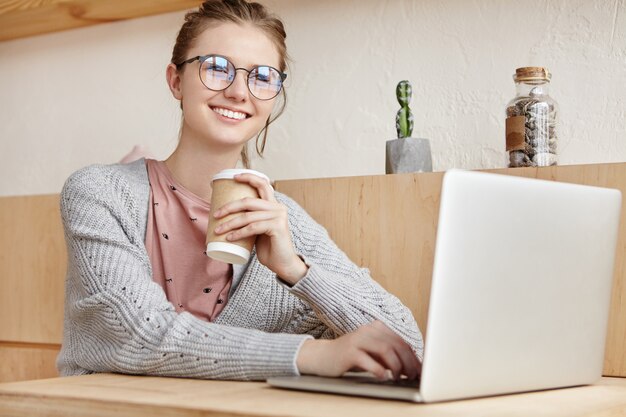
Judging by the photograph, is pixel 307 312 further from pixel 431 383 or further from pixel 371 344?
pixel 431 383

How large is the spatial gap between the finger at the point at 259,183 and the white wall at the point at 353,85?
0.81 metres

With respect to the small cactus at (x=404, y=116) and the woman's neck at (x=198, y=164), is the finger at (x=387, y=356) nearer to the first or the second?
the woman's neck at (x=198, y=164)

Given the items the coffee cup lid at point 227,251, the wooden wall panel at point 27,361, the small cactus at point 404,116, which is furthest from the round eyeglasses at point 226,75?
the wooden wall panel at point 27,361

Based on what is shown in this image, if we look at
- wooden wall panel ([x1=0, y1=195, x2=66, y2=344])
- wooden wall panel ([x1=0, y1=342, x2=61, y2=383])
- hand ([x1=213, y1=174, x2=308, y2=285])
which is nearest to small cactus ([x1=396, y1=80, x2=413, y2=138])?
hand ([x1=213, y1=174, x2=308, y2=285])

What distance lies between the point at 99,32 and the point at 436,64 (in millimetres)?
1116

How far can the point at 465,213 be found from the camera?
92 cm

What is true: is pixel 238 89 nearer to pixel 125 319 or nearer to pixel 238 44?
pixel 238 44

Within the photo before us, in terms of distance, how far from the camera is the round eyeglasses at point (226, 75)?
64.4 inches

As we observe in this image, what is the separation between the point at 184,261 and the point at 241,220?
42 cm

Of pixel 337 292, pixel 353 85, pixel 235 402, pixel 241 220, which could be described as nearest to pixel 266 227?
pixel 241 220

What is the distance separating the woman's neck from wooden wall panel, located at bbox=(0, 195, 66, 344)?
2.20ft

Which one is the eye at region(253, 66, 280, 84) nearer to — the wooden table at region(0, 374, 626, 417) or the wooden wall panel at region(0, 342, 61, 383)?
the wooden table at region(0, 374, 626, 417)

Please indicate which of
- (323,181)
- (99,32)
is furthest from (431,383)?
(99,32)

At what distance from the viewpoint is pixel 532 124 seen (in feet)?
5.63
